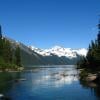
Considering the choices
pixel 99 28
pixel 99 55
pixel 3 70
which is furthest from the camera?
pixel 3 70

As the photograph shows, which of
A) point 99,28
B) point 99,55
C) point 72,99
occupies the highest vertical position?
point 99,28

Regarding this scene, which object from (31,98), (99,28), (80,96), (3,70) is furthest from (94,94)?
(3,70)

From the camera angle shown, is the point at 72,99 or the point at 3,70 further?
the point at 3,70

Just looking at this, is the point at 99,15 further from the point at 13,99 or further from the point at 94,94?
the point at 13,99

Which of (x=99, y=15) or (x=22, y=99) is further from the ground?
(x=99, y=15)

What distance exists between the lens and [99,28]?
141000 millimetres

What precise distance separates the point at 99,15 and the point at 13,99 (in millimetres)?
71602

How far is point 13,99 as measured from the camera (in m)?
70.4

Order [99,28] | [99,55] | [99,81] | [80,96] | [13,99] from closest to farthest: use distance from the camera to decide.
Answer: [13,99], [80,96], [99,81], [99,55], [99,28]

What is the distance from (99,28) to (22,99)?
7785cm

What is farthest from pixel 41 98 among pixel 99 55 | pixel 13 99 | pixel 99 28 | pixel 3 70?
pixel 3 70

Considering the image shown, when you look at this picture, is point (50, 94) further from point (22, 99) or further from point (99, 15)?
point (99, 15)

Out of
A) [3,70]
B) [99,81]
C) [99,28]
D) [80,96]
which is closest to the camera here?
[80,96]

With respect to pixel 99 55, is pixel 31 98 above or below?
below
